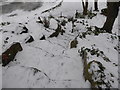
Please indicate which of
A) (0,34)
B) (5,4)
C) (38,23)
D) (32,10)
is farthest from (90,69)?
(5,4)

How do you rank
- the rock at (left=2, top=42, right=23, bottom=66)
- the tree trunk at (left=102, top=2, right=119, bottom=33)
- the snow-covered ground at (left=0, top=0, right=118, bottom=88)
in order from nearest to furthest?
the snow-covered ground at (left=0, top=0, right=118, bottom=88) < the rock at (left=2, top=42, right=23, bottom=66) < the tree trunk at (left=102, top=2, right=119, bottom=33)

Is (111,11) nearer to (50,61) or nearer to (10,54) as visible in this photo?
(50,61)

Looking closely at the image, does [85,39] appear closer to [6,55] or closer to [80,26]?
[80,26]

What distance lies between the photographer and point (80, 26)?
10.4 meters

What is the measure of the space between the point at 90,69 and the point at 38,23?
5838mm

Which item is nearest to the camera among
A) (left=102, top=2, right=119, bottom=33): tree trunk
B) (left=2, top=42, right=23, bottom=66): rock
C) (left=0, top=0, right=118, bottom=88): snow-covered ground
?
(left=0, top=0, right=118, bottom=88): snow-covered ground

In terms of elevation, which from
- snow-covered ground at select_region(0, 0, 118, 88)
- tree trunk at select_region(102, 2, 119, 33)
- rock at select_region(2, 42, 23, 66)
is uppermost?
tree trunk at select_region(102, 2, 119, 33)

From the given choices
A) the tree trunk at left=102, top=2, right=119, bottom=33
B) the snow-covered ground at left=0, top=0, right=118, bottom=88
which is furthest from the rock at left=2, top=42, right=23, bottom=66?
the tree trunk at left=102, top=2, right=119, bottom=33

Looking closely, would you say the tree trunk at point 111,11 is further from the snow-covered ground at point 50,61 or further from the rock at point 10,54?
the rock at point 10,54

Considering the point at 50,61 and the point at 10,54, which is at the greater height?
the point at 10,54

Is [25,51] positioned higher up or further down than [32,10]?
higher up

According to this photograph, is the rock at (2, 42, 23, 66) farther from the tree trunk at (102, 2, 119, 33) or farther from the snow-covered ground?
the tree trunk at (102, 2, 119, 33)

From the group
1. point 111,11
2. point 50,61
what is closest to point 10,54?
point 50,61

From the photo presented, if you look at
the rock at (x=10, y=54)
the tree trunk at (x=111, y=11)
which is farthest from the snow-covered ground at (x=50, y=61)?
the tree trunk at (x=111, y=11)
